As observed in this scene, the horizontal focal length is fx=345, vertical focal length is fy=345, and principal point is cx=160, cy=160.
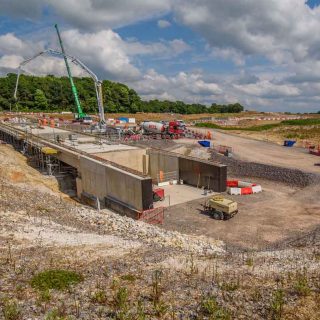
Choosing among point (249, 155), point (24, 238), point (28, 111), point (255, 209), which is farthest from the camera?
point (28, 111)

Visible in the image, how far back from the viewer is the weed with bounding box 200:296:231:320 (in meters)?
9.04

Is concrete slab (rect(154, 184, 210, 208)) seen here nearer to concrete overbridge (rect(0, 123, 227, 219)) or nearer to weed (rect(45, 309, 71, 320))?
concrete overbridge (rect(0, 123, 227, 219))

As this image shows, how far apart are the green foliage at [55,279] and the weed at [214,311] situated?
4332 mm

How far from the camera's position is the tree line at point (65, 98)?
124 metres

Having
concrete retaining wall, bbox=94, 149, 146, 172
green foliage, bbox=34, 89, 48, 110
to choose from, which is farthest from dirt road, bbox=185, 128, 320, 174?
green foliage, bbox=34, 89, 48, 110

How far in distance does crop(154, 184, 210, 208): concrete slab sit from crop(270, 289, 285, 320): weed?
62.6ft

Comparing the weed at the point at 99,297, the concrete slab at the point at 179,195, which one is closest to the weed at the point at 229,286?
the weed at the point at 99,297

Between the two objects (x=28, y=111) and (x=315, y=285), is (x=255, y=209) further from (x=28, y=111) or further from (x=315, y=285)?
(x=28, y=111)

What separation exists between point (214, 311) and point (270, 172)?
1175 inches

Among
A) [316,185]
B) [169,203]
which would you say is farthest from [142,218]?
[316,185]

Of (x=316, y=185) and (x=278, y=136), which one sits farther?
(x=278, y=136)

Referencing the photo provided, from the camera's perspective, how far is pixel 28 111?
12119 cm

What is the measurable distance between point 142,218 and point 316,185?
17.6 metres

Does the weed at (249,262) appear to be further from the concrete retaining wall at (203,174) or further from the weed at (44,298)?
the concrete retaining wall at (203,174)
